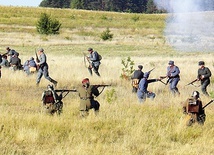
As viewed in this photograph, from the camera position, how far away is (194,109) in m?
11.2

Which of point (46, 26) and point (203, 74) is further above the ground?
point (46, 26)

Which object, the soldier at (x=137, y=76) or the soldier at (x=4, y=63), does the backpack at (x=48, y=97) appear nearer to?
the soldier at (x=137, y=76)

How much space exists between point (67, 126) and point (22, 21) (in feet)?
201

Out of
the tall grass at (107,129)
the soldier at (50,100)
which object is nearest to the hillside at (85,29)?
the tall grass at (107,129)

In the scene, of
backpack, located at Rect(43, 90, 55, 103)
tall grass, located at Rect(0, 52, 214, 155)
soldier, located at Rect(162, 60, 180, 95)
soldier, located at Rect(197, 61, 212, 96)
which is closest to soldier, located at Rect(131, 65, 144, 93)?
tall grass, located at Rect(0, 52, 214, 155)

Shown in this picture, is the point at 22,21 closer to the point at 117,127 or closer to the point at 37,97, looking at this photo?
the point at 37,97

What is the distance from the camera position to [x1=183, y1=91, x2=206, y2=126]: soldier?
11125mm

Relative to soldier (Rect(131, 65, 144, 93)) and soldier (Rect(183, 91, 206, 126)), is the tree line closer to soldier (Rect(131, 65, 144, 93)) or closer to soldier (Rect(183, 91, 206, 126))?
soldier (Rect(131, 65, 144, 93))

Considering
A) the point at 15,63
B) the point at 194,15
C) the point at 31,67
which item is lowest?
the point at 31,67

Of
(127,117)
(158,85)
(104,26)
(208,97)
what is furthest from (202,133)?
(104,26)

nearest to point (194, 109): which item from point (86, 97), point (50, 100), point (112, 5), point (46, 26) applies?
point (86, 97)

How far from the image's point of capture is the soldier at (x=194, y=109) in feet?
36.5

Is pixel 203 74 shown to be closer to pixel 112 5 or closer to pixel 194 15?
pixel 194 15

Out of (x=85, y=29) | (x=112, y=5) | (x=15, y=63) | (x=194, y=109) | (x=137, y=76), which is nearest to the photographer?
(x=194, y=109)
